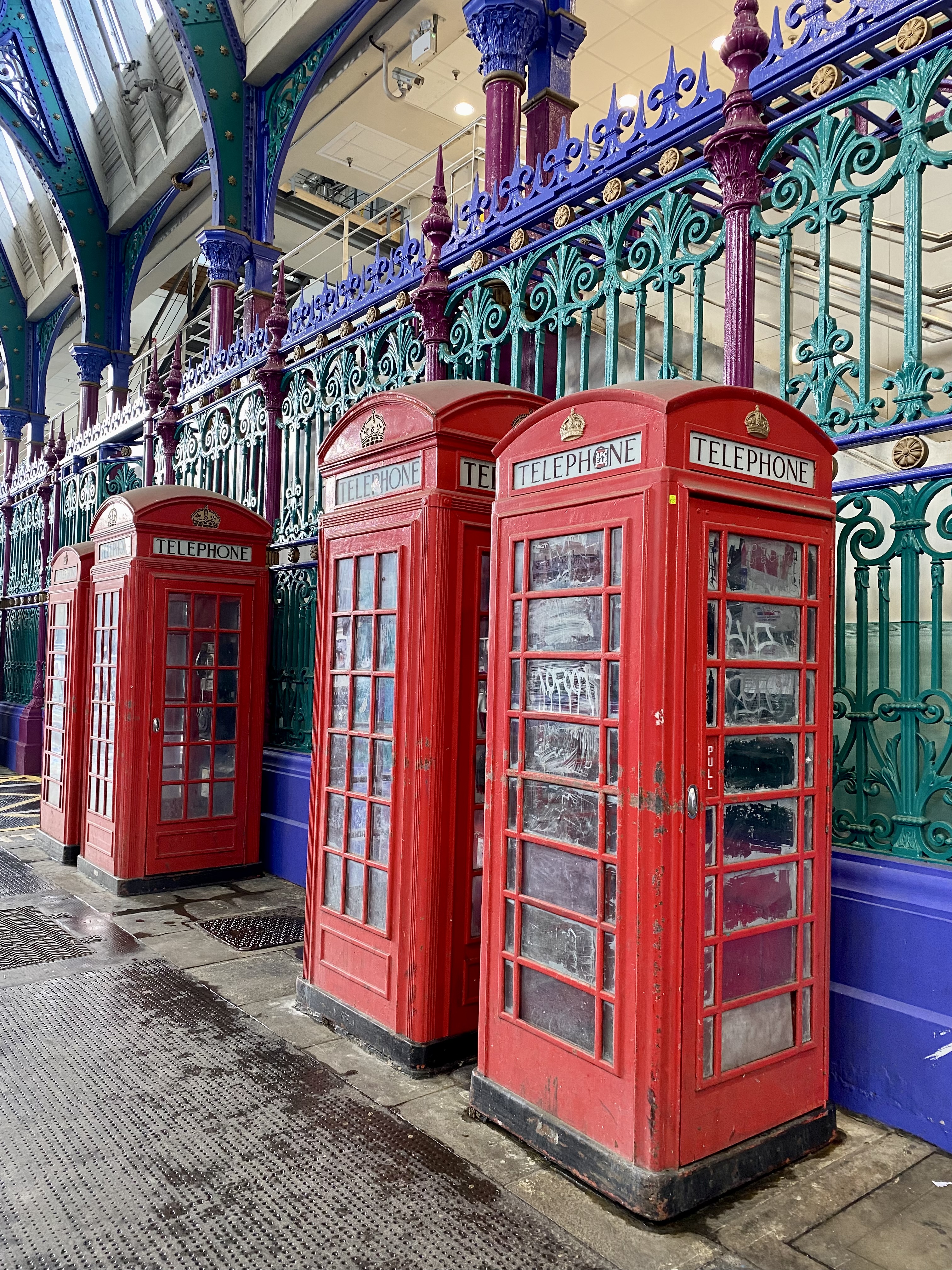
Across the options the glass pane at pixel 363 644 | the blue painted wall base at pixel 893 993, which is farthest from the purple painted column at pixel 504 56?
the blue painted wall base at pixel 893 993

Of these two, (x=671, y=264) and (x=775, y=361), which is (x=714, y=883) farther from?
(x=775, y=361)

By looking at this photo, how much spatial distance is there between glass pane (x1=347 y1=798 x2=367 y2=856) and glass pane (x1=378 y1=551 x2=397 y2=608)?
2.95 feet

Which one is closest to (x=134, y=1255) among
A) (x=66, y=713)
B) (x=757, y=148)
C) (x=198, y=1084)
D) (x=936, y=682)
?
(x=198, y=1084)

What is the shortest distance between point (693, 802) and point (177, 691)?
479cm

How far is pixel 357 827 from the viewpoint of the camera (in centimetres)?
414

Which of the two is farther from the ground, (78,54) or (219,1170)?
(78,54)

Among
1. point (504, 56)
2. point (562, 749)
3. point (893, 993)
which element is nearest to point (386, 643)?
point (562, 749)

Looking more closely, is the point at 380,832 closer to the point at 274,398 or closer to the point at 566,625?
the point at 566,625

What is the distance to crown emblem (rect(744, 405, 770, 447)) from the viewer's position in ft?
9.77

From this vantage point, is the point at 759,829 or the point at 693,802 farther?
the point at 759,829

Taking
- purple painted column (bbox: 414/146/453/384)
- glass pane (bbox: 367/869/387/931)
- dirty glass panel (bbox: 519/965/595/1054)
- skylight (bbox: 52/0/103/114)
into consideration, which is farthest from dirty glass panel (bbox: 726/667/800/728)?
skylight (bbox: 52/0/103/114)

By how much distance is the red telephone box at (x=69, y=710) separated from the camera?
7.50 m

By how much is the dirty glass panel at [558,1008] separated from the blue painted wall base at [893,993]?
1128 mm

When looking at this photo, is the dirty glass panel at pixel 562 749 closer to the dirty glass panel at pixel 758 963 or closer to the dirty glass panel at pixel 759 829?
the dirty glass panel at pixel 759 829
